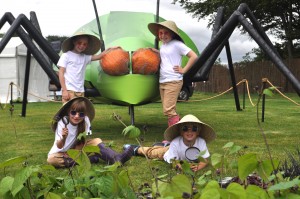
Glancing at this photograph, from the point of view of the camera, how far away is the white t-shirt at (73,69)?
5.59 m

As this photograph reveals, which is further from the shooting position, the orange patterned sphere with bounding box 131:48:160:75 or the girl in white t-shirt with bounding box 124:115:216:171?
the orange patterned sphere with bounding box 131:48:160:75

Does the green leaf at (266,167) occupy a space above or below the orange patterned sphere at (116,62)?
below

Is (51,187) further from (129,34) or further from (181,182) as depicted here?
(129,34)

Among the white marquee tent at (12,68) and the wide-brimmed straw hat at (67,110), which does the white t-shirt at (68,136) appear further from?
the white marquee tent at (12,68)

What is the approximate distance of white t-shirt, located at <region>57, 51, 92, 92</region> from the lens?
5594 millimetres

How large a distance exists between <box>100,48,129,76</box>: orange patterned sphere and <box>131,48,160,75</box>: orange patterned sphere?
3.4 inches

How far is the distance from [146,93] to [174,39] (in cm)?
79

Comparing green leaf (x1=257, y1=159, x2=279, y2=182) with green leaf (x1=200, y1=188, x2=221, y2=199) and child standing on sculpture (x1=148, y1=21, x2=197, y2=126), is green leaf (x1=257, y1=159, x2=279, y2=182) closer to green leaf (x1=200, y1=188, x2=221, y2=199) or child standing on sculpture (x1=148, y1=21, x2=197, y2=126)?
green leaf (x1=200, y1=188, x2=221, y2=199)

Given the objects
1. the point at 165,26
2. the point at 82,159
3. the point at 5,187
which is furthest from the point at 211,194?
the point at 165,26

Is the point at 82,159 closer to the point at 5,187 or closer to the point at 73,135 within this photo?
the point at 5,187

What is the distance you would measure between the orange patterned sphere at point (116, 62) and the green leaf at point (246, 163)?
12.4 feet

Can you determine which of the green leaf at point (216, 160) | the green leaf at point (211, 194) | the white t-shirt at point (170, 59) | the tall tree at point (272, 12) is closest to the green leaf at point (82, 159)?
the green leaf at point (216, 160)

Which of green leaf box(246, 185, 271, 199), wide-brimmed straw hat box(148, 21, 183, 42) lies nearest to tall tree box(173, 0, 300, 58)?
wide-brimmed straw hat box(148, 21, 183, 42)

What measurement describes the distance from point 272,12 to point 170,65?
23470 mm
